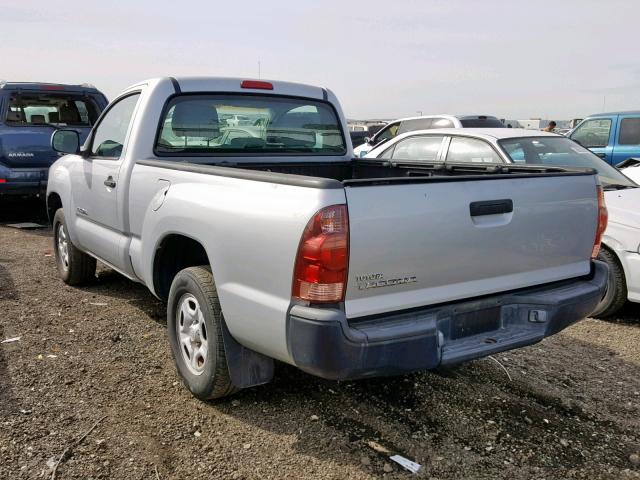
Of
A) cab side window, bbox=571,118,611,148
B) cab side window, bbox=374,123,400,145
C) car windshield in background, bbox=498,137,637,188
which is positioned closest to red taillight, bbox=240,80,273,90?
car windshield in background, bbox=498,137,637,188

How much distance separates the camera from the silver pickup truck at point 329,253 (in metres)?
2.63

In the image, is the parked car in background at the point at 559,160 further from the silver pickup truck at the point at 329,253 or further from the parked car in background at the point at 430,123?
the parked car in background at the point at 430,123

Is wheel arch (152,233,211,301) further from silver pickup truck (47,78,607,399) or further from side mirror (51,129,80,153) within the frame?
side mirror (51,129,80,153)

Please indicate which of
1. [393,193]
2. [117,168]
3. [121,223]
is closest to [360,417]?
[393,193]

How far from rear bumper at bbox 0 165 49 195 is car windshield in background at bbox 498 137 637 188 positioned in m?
6.72

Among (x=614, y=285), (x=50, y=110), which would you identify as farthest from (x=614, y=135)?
(x=50, y=110)

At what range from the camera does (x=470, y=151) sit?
21.6 feet

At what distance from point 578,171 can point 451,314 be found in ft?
4.04

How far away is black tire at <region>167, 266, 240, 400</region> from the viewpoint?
10.5 ft

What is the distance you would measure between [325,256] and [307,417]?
4.04 feet

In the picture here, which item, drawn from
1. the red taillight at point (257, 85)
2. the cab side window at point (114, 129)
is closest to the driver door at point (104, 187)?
the cab side window at point (114, 129)

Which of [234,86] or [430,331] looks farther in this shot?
[234,86]

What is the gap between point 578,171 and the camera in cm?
346

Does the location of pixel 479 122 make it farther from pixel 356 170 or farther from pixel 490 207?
pixel 490 207
